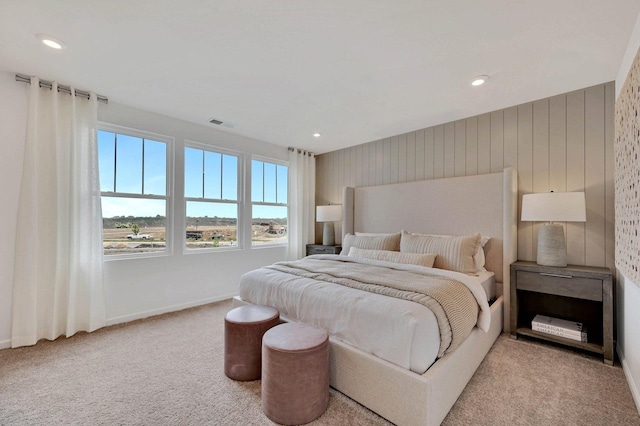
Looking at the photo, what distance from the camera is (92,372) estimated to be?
2.14 metres

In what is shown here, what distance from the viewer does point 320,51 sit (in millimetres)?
2127

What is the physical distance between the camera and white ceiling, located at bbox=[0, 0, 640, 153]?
1.71m

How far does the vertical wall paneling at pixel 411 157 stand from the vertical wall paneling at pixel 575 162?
65.1 inches

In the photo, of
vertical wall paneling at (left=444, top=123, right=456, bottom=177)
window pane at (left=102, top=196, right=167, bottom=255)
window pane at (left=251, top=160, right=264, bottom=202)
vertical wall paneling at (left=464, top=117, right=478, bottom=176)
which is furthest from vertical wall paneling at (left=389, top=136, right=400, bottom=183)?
window pane at (left=102, top=196, right=167, bottom=255)

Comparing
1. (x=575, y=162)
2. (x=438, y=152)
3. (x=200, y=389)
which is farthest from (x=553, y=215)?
(x=200, y=389)

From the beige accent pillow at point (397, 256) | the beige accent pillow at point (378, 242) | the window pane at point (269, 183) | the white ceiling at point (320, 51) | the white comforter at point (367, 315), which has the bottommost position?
the white comforter at point (367, 315)

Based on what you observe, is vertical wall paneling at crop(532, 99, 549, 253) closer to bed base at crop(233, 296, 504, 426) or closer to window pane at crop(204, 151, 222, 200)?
bed base at crop(233, 296, 504, 426)

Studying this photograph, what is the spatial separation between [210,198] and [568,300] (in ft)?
14.4

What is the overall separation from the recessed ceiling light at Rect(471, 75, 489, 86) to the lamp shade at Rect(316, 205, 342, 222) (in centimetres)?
262

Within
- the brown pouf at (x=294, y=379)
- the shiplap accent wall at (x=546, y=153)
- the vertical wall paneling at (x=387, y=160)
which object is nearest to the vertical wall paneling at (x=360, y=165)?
the vertical wall paneling at (x=387, y=160)

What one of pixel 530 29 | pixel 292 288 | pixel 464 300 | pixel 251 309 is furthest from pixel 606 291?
pixel 251 309

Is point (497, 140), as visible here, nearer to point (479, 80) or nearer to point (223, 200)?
point (479, 80)

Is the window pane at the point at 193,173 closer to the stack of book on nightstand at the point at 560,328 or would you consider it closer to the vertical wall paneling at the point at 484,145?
the vertical wall paneling at the point at 484,145

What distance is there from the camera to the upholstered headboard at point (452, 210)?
2.96m
